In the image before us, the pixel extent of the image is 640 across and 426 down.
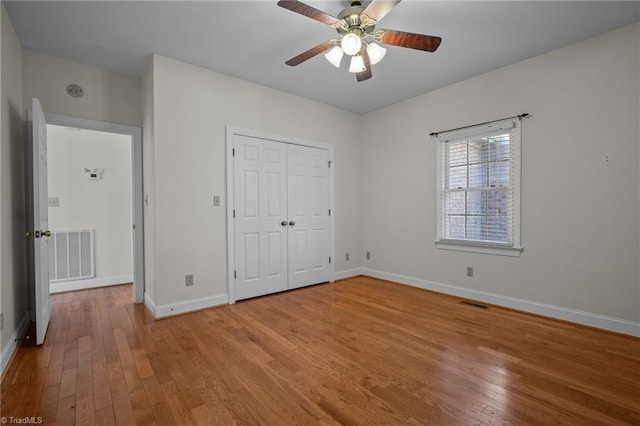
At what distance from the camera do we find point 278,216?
415cm

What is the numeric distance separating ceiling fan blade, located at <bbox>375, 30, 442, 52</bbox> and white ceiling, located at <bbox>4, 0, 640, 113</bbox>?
0.34 meters

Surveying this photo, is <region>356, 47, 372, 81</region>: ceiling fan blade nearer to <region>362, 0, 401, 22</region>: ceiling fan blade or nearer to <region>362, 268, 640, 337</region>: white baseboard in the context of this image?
<region>362, 0, 401, 22</region>: ceiling fan blade

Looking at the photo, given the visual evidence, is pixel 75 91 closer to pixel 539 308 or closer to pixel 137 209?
pixel 137 209

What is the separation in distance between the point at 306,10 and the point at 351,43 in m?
0.41

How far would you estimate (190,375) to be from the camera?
2.07 metres

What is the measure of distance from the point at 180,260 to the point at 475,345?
3.02 m

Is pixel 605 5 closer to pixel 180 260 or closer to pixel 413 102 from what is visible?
pixel 413 102

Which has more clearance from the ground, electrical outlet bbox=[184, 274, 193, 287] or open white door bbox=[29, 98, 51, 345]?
open white door bbox=[29, 98, 51, 345]

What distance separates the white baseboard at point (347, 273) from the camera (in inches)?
191

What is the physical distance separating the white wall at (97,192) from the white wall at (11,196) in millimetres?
1551

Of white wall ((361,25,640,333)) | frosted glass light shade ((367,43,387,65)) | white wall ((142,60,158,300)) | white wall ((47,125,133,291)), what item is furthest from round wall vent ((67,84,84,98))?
white wall ((361,25,640,333))

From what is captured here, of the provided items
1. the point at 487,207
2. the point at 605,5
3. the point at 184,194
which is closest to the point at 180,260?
the point at 184,194

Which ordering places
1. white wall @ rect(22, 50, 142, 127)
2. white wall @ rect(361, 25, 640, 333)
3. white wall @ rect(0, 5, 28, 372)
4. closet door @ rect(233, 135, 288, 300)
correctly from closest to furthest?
white wall @ rect(0, 5, 28, 372) → white wall @ rect(361, 25, 640, 333) → white wall @ rect(22, 50, 142, 127) → closet door @ rect(233, 135, 288, 300)

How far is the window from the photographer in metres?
3.43
